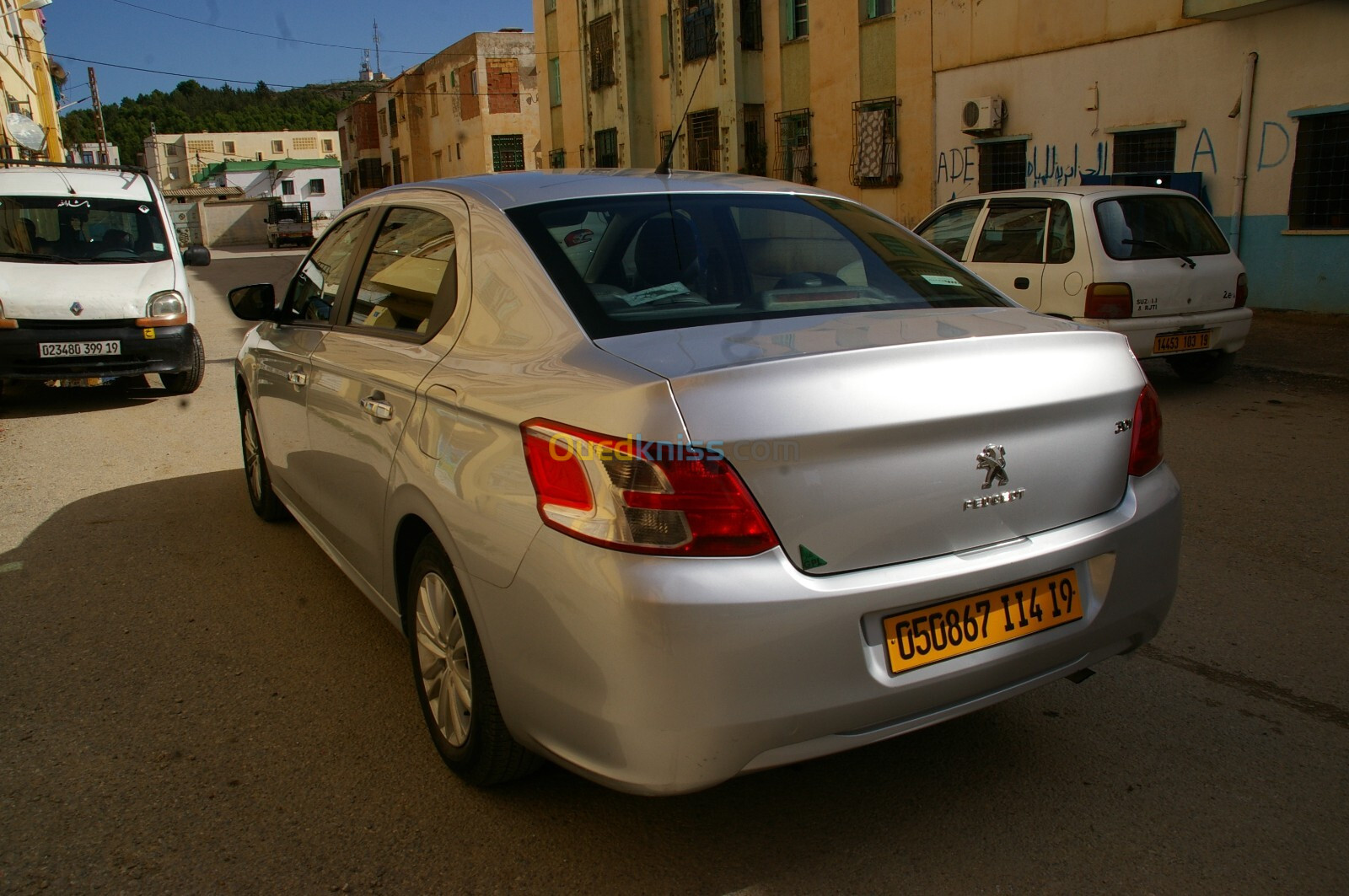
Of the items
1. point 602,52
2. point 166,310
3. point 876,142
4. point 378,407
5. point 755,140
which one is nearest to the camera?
point 378,407

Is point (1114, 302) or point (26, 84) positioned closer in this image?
point (1114, 302)

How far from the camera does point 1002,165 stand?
1689 cm

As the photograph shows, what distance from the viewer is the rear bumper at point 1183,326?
7770 mm

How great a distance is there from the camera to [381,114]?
67.6 metres

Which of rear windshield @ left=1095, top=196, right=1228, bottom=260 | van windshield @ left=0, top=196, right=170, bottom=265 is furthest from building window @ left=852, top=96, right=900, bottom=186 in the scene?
van windshield @ left=0, top=196, right=170, bottom=265

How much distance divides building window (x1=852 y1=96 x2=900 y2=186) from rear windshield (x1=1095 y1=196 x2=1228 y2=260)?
10969 mm

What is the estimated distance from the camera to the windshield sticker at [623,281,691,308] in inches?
106

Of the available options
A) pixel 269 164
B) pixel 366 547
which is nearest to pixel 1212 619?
pixel 366 547

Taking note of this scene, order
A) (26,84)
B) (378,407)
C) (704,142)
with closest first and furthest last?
(378,407), (704,142), (26,84)

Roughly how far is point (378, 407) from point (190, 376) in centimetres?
734

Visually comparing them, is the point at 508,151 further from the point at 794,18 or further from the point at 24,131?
the point at 24,131

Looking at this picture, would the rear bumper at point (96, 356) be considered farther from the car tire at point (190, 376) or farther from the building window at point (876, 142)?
the building window at point (876, 142)

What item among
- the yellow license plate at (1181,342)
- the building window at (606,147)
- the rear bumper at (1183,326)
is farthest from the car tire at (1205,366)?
the building window at (606,147)

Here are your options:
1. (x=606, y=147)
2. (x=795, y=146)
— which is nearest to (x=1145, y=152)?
(x=795, y=146)
